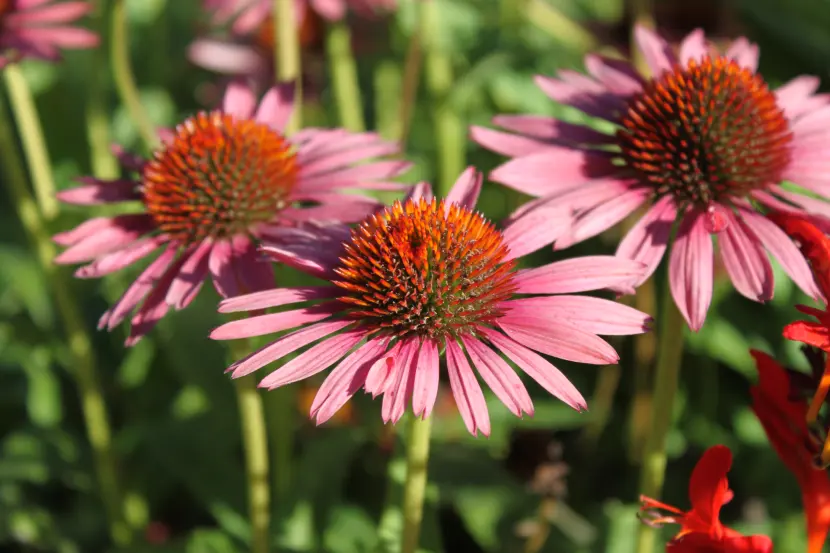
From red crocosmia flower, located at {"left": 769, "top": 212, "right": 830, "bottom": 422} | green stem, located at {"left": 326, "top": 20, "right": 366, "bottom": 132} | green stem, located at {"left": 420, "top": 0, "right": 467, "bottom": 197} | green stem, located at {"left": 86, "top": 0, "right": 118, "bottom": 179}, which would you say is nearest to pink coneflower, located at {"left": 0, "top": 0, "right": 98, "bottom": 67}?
green stem, located at {"left": 86, "top": 0, "right": 118, "bottom": 179}

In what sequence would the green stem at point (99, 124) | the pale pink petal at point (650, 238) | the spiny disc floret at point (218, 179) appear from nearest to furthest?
the pale pink petal at point (650, 238), the spiny disc floret at point (218, 179), the green stem at point (99, 124)

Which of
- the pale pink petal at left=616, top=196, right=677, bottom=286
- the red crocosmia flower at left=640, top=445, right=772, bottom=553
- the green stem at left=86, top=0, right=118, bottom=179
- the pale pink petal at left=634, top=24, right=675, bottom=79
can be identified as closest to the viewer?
the red crocosmia flower at left=640, top=445, right=772, bottom=553

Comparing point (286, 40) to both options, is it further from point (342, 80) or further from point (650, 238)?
point (650, 238)

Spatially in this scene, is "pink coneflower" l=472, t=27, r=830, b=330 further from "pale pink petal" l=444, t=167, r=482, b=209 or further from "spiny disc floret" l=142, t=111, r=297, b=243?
"spiny disc floret" l=142, t=111, r=297, b=243

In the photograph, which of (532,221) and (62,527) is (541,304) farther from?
(62,527)

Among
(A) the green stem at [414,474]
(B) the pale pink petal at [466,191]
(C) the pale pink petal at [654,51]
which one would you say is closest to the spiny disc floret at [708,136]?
(C) the pale pink petal at [654,51]

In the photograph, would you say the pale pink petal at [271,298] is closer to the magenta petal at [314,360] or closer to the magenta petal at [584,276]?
the magenta petal at [314,360]

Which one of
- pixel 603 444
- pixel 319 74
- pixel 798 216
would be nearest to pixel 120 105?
pixel 319 74
